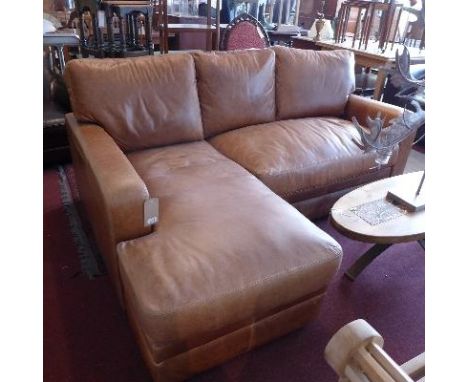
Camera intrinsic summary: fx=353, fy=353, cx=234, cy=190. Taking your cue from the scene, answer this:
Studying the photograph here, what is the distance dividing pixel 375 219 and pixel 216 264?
71cm

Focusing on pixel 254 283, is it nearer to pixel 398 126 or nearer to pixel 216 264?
pixel 216 264

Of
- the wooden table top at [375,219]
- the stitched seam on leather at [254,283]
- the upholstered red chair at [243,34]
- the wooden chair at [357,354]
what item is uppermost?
the upholstered red chair at [243,34]

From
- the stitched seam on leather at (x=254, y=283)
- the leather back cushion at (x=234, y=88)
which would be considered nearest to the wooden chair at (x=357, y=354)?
the stitched seam on leather at (x=254, y=283)

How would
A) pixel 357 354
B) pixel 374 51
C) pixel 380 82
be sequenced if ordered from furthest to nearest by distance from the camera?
pixel 374 51
pixel 380 82
pixel 357 354

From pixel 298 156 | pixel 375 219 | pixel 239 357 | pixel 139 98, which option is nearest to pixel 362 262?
pixel 375 219

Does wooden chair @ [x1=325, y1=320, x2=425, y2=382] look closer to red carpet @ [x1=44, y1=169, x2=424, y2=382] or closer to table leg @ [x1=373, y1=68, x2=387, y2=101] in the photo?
red carpet @ [x1=44, y1=169, x2=424, y2=382]

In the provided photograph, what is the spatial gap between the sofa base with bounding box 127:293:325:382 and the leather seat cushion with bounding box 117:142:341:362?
3 centimetres

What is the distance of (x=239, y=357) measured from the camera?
127cm

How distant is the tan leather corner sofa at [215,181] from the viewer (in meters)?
1.03

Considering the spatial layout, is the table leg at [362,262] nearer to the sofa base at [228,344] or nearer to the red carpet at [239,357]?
the red carpet at [239,357]

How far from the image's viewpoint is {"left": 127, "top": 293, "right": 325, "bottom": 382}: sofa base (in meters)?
1.07

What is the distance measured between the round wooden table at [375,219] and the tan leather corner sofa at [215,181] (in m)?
0.18

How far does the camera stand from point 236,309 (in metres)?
1.03
